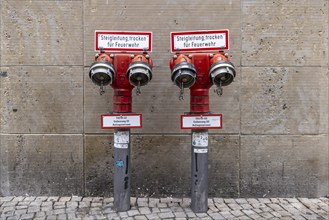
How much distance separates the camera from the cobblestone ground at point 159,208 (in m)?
4.12

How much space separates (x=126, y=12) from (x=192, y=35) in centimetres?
118

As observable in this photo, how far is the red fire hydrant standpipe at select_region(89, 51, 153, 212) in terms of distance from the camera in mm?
3619

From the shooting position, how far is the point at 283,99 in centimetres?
471

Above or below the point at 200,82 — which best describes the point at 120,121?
below

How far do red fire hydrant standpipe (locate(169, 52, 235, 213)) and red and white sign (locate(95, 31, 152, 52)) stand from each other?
1.24 ft

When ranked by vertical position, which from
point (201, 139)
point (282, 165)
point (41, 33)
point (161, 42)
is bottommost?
point (282, 165)

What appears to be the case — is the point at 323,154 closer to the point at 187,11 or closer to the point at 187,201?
the point at 187,201

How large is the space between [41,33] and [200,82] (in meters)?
2.24

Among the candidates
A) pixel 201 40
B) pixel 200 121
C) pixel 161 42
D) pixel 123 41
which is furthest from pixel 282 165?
pixel 123 41

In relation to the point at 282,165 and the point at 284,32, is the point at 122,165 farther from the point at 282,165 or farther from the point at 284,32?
the point at 284,32

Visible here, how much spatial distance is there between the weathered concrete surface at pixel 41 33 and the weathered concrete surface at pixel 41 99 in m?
0.13

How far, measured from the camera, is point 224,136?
15.5 ft

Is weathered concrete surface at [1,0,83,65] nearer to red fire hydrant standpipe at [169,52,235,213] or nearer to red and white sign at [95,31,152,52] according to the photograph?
red and white sign at [95,31,152,52]

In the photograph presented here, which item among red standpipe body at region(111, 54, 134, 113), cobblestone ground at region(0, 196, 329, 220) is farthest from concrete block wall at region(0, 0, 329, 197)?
red standpipe body at region(111, 54, 134, 113)
